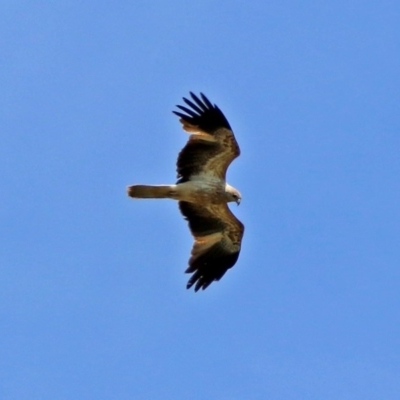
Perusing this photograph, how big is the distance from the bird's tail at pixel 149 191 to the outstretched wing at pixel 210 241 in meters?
0.84

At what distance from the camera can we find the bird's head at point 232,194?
24.9 meters

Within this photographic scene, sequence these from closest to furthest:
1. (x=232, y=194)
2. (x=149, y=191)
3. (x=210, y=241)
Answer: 1. (x=149, y=191)
2. (x=232, y=194)
3. (x=210, y=241)

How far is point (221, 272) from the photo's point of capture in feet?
83.1

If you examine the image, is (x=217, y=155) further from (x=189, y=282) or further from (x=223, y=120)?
(x=189, y=282)

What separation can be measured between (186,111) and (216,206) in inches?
70.2

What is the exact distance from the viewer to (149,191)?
2412 cm

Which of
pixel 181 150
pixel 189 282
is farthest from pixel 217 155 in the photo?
pixel 189 282

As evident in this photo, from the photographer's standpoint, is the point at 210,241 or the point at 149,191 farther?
the point at 210,241

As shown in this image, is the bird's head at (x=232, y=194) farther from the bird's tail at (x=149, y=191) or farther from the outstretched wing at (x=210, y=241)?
the bird's tail at (x=149, y=191)

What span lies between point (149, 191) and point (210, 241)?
183cm

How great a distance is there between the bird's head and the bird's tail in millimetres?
1074

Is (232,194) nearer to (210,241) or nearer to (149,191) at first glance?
(210,241)

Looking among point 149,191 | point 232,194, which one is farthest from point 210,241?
point 149,191

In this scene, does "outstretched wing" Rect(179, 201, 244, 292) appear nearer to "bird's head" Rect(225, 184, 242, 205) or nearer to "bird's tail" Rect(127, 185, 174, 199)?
"bird's head" Rect(225, 184, 242, 205)
